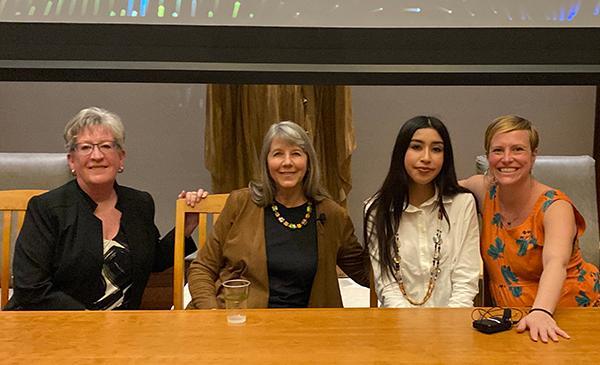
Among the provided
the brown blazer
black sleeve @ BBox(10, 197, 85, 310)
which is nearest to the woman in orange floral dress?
the brown blazer

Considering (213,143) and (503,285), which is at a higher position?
(213,143)

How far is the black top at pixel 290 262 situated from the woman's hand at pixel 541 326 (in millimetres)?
700

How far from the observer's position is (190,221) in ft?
7.05

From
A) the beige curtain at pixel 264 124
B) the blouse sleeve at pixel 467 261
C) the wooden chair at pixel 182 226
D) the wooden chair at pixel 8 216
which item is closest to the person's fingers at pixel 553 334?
the blouse sleeve at pixel 467 261

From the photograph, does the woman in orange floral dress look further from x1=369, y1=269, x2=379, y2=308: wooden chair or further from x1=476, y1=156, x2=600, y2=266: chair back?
x1=476, y1=156, x2=600, y2=266: chair back

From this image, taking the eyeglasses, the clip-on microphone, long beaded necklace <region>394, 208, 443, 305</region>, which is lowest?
the clip-on microphone

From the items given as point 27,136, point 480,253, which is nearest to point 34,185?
point 27,136

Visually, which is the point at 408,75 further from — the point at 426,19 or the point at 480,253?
the point at 480,253

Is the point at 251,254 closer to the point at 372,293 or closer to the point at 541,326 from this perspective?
the point at 372,293

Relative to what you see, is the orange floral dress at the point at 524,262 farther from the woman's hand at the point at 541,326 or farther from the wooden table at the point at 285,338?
the woman's hand at the point at 541,326

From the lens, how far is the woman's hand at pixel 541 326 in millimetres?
1434

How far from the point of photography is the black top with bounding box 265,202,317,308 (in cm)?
199

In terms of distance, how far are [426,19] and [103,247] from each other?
1.25 meters

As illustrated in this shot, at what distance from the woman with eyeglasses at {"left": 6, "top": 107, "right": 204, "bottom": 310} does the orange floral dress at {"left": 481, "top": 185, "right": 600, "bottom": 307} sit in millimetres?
1060
